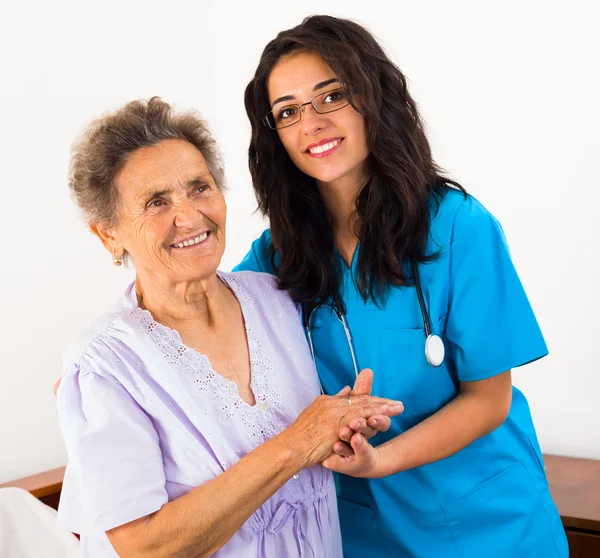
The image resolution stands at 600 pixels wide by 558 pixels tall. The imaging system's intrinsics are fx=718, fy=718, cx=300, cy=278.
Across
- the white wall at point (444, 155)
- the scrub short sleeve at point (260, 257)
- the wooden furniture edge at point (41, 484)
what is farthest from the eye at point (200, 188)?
the wooden furniture edge at point (41, 484)

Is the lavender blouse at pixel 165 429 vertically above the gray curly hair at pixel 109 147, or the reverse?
the gray curly hair at pixel 109 147

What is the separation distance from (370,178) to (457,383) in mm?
499

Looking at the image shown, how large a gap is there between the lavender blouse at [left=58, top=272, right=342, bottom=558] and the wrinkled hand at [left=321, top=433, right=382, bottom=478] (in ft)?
0.40

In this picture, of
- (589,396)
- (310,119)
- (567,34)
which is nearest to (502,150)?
(567,34)

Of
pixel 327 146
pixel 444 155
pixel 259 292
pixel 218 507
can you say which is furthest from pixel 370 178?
pixel 444 155

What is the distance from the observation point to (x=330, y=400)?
1376 mm

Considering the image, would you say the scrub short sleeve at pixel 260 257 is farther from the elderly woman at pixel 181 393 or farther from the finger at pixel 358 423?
the finger at pixel 358 423

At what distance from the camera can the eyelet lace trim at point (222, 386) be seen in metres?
1.40

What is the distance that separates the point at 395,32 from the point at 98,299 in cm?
152

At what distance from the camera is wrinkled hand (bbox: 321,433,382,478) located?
4.35 feet

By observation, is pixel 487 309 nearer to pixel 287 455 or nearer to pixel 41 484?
pixel 287 455

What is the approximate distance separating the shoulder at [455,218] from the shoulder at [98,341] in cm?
66

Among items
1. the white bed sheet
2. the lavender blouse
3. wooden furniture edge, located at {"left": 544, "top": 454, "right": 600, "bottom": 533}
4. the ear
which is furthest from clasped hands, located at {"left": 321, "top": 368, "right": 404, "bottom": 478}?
the white bed sheet

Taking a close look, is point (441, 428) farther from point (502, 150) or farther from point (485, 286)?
point (502, 150)
